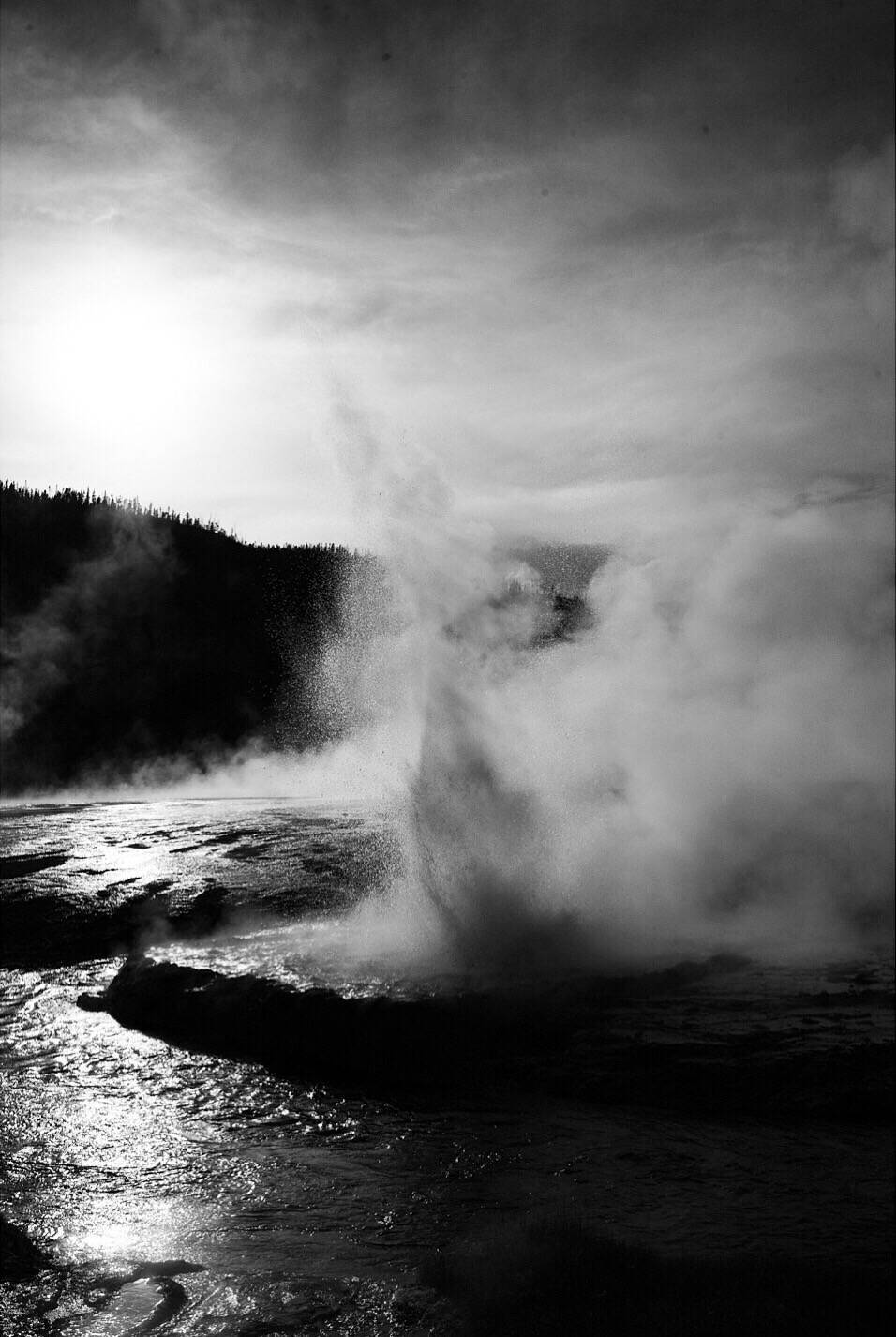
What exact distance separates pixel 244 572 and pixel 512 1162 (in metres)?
50.3

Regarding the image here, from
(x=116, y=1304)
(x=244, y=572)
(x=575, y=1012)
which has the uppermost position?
(x=244, y=572)

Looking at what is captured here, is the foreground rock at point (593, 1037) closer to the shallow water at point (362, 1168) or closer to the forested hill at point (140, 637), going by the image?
the shallow water at point (362, 1168)

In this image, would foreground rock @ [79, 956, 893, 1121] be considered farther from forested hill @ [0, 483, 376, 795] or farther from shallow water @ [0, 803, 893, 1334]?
forested hill @ [0, 483, 376, 795]

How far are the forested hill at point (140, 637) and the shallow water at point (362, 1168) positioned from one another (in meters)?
15.3

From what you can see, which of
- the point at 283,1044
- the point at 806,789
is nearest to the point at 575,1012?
the point at 283,1044

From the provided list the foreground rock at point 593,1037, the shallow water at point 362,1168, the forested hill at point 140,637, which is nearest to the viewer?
the shallow water at point 362,1168

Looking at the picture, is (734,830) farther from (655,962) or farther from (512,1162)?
(512,1162)

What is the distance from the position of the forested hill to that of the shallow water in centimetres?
1530

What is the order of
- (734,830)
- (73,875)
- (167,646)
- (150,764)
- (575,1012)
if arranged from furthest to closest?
1. (167,646)
2. (150,764)
3. (73,875)
4. (734,830)
5. (575,1012)

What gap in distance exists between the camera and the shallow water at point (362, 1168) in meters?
3.02

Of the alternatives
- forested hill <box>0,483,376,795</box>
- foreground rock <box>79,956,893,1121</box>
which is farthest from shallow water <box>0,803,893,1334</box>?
forested hill <box>0,483,376,795</box>

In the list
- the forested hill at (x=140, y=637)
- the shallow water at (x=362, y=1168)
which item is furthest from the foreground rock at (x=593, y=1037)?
the forested hill at (x=140, y=637)

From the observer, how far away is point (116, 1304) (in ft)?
9.24

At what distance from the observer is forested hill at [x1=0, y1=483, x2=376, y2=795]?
26938 millimetres
